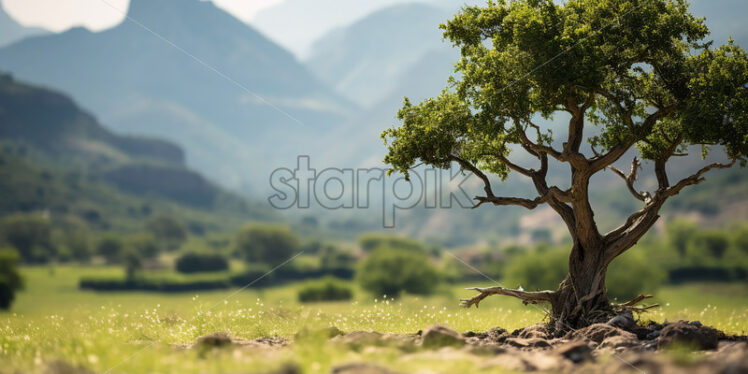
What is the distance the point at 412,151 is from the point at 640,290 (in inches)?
4112

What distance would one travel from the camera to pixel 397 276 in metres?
135

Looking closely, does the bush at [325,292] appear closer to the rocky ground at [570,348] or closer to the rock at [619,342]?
the rocky ground at [570,348]

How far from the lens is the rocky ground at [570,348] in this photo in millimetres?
10318

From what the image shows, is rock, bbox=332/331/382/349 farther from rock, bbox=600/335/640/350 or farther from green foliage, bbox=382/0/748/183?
green foliage, bbox=382/0/748/183

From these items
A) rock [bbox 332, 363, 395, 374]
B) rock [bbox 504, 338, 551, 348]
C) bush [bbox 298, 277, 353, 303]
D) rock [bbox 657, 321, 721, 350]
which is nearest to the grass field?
rock [bbox 332, 363, 395, 374]

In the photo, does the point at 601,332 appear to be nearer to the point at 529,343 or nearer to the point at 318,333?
the point at 529,343

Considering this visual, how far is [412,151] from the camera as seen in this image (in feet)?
62.8

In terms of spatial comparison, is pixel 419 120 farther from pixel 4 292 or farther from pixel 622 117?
pixel 4 292

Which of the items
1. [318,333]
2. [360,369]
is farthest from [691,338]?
[360,369]

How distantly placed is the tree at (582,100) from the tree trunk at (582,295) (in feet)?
0.11

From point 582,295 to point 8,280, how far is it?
94.1 meters

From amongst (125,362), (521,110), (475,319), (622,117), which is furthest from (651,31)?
(125,362)

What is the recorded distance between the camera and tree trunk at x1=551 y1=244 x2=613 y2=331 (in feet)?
62.1

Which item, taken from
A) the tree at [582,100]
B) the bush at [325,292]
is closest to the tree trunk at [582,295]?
the tree at [582,100]
